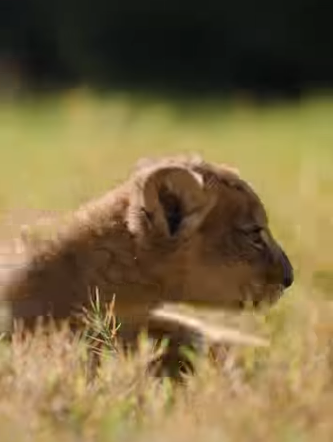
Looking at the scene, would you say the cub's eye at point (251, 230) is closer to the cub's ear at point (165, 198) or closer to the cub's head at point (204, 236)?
the cub's head at point (204, 236)

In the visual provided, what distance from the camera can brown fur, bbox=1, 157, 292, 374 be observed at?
4.92 m

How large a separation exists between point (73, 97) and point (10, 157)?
3236 mm

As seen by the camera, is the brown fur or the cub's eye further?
the cub's eye

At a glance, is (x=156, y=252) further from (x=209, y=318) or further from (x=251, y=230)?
(x=251, y=230)

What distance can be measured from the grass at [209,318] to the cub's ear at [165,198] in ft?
1.10

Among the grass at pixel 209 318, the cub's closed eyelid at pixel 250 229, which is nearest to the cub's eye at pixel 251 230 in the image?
the cub's closed eyelid at pixel 250 229

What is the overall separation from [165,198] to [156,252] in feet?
0.58

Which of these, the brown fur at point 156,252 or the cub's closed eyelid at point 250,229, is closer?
the brown fur at point 156,252

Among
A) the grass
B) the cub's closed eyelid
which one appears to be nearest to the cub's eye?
the cub's closed eyelid

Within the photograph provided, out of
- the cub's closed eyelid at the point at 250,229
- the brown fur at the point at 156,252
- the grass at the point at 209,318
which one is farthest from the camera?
the cub's closed eyelid at the point at 250,229

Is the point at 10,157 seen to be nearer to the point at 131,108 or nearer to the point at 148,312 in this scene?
the point at 131,108

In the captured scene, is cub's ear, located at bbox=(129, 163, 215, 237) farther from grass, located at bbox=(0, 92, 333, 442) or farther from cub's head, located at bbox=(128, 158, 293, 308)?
grass, located at bbox=(0, 92, 333, 442)

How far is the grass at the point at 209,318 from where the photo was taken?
3826 millimetres

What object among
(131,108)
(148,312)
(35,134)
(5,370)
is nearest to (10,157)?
(35,134)
